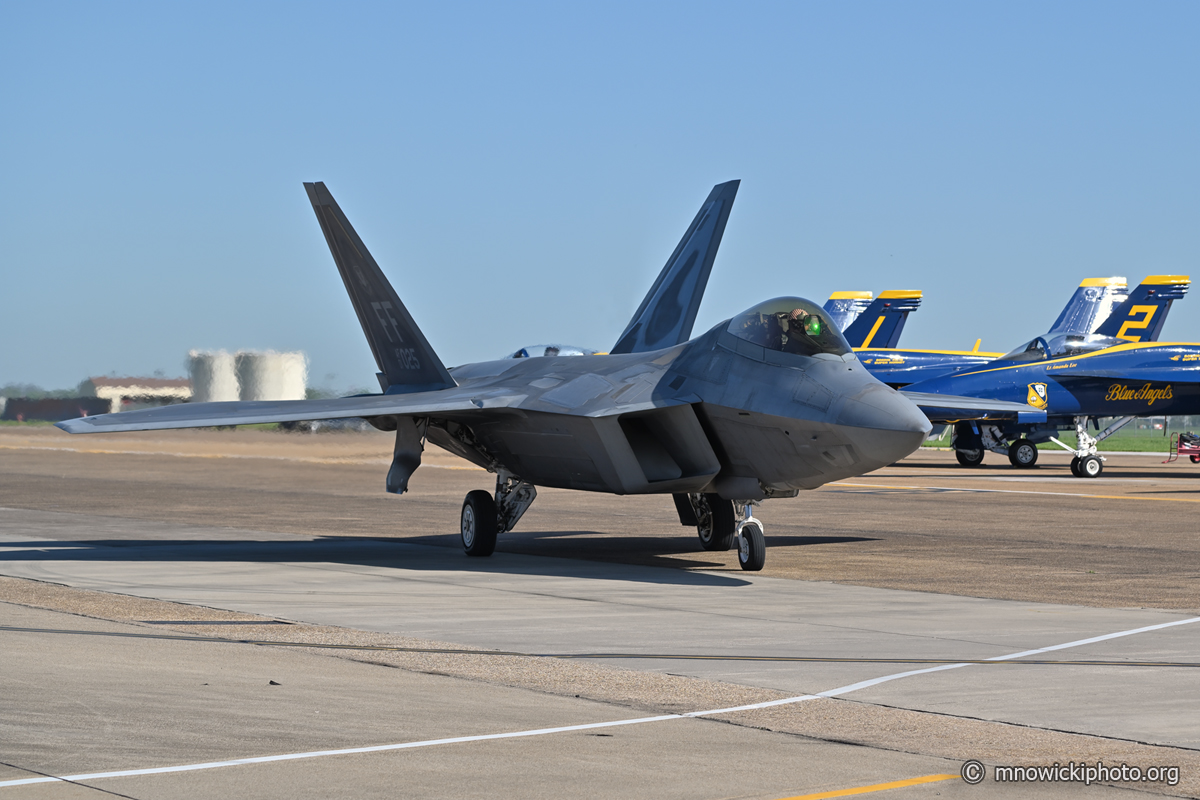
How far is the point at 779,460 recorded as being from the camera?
509 inches

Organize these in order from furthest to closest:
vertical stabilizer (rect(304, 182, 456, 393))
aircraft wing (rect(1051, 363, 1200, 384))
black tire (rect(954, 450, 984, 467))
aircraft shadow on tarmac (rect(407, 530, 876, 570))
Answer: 1. black tire (rect(954, 450, 984, 467))
2. aircraft wing (rect(1051, 363, 1200, 384))
3. vertical stabilizer (rect(304, 182, 456, 393))
4. aircraft shadow on tarmac (rect(407, 530, 876, 570))

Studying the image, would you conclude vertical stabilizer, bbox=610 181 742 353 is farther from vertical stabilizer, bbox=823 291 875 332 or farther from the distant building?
vertical stabilizer, bbox=823 291 875 332

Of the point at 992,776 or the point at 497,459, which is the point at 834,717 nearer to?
the point at 992,776

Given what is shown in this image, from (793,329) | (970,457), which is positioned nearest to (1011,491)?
(970,457)

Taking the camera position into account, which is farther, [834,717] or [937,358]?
[937,358]

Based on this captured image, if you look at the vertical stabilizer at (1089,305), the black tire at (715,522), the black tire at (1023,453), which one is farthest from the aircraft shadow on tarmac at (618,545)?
the vertical stabilizer at (1089,305)

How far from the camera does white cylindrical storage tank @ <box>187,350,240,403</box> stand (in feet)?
123

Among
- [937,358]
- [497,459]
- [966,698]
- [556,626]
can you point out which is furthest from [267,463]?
[966,698]

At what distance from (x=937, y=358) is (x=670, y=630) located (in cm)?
3459

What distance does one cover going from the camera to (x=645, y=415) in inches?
552

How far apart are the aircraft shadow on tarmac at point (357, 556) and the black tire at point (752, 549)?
0.30 metres

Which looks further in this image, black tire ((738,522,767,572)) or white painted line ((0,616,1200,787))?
black tire ((738,522,767,572))

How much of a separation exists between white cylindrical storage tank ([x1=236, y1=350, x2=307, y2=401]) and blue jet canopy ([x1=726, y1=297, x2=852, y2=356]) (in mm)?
25579

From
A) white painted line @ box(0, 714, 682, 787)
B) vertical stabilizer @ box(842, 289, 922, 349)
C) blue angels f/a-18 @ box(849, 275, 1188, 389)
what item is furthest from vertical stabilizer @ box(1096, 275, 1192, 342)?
white painted line @ box(0, 714, 682, 787)
